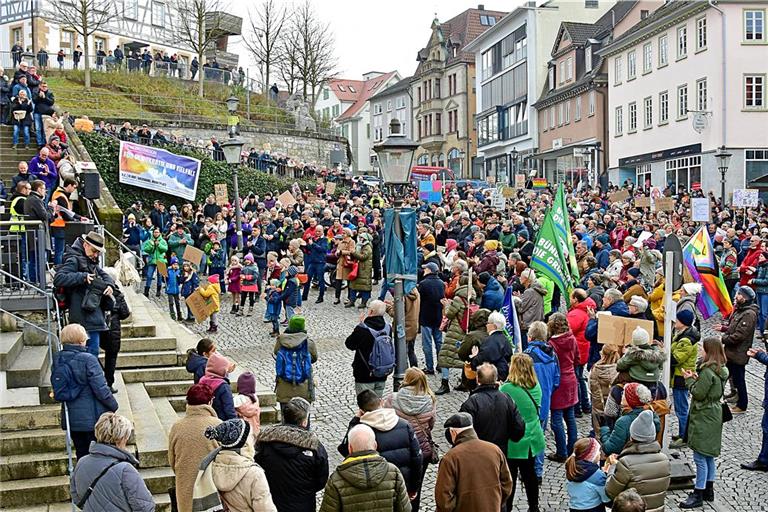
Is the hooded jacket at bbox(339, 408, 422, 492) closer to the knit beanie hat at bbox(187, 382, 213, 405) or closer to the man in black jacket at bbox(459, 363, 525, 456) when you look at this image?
the man in black jacket at bbox(459, 363, 525, 456)

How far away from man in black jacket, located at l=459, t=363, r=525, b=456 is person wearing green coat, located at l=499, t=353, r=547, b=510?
421 mm

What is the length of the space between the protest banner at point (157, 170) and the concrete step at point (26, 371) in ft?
59.8

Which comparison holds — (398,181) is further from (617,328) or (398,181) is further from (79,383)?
(79,383)

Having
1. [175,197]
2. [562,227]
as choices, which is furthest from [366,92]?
[562,227]

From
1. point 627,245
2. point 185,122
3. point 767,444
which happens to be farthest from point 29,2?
point 767,444

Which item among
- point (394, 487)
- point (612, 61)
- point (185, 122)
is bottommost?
point (394, 487)

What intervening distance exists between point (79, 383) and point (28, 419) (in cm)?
179

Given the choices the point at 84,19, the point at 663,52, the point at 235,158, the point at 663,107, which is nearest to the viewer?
the point at 235,158

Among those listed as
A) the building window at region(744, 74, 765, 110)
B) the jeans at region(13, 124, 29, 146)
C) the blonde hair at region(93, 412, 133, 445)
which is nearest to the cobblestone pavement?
the blonde hair at region(93, 412, 133, 445)

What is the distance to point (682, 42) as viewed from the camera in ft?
129

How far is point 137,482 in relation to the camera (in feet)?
20.6

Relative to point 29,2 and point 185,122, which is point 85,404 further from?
point 29,2

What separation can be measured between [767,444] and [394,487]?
547 cm

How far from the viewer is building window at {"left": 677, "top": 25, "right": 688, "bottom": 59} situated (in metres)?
38.9
